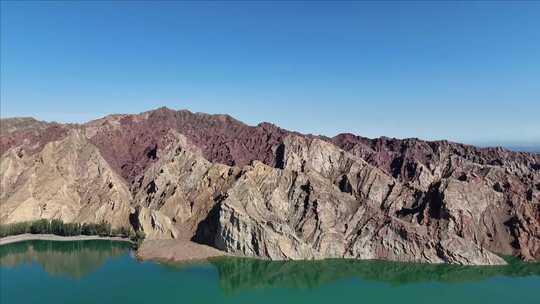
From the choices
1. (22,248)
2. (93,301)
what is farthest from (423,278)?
(22,248)

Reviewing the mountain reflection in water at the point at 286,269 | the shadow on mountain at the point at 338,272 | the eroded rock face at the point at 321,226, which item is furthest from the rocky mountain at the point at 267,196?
the mountain reflection in water at the point at 286,269

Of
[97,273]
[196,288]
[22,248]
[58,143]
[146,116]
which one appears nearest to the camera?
[196,288]

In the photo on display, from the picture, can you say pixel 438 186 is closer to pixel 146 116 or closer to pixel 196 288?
pixel 196 288

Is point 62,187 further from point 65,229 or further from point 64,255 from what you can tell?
point 64,255

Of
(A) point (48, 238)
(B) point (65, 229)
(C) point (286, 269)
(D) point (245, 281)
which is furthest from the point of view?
(B) point (65, 229)

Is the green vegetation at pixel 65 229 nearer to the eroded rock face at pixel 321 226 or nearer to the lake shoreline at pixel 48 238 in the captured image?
the lake shoreline at pixel 48 238

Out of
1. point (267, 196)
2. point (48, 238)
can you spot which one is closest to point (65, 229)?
point (48, 238)
